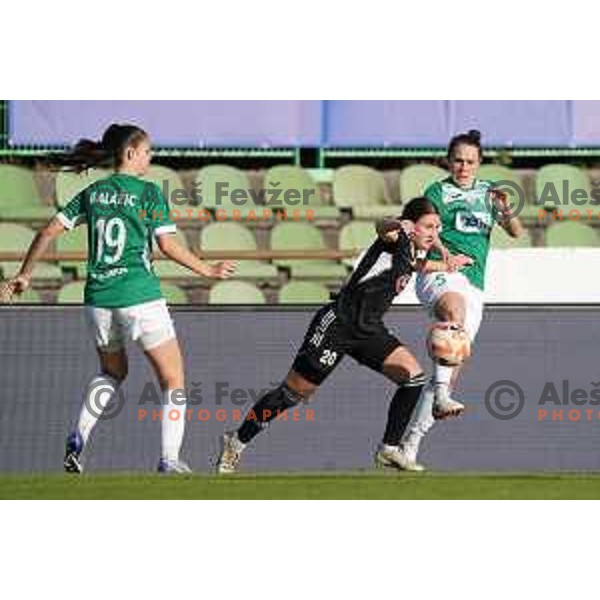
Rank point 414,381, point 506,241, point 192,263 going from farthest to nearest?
point 506,241, point 414,381, point 192,263

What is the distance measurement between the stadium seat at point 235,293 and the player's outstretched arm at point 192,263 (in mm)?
4891

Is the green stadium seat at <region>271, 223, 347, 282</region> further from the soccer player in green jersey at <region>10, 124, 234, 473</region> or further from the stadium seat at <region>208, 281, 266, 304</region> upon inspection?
the soccer player in green jersey at <region>10, 124, 234, 473</region>

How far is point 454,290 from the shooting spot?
13.0m

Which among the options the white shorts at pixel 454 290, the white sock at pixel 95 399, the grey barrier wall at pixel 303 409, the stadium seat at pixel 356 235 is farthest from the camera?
the stadium seat at pixel 356 235

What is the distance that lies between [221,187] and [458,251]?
6.03 meters

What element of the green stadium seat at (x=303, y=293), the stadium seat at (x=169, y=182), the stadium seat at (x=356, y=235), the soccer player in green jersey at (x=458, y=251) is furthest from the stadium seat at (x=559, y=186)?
the soccer player in green jersey at (x=458, y=251)

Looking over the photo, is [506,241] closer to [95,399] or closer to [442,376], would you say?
[442,376]

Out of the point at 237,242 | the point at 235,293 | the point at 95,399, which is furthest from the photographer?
the point at 237,242

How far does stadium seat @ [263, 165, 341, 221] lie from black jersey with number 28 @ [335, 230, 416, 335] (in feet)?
20.3

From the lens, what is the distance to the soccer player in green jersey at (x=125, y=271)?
40.0ft

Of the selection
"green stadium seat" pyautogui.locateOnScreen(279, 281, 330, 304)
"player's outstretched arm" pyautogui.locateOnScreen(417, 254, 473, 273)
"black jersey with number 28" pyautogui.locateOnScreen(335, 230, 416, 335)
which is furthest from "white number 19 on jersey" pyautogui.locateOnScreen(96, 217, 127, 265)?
"green stadium seat" pyautogui.locateOnScreen(279, 281, 330, 304)

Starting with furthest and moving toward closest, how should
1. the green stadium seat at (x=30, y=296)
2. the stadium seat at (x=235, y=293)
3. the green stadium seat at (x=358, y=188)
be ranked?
the green stadium seat at (x=358, y=188) → the stadium seat at (x=235, y=293) → the green stadium seat at (x=30, y=296)

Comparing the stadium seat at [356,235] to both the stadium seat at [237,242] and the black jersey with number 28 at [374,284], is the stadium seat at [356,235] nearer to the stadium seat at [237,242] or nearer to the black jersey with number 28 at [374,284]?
the stadium seat at [237,242]

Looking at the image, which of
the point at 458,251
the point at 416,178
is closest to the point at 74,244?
the point at 416,178
